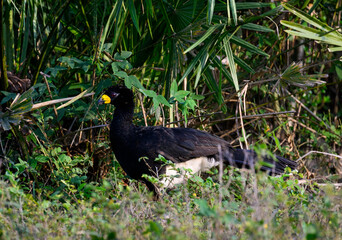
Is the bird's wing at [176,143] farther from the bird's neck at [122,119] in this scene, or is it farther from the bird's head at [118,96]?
the bird's head at [118,96]

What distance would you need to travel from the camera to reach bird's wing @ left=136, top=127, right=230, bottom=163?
4668mm

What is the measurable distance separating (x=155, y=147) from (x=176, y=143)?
9.6 inches

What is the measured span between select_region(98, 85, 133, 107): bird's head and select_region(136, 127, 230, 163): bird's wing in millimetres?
323

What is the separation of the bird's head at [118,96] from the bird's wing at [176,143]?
12.7 inches

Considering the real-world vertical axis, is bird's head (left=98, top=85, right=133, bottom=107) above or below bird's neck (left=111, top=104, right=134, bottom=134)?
above

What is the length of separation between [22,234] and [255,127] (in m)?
4.15

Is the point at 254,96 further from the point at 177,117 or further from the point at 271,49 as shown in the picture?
the point at 177,117

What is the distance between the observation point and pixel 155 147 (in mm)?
4660

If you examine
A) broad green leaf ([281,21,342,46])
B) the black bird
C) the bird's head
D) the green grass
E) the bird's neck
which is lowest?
the black bird

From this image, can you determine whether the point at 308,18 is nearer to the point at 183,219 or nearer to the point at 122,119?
the point at 122,119

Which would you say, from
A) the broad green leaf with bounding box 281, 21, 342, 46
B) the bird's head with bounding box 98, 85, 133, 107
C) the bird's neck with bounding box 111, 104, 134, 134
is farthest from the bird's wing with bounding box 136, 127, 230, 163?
the broad green leaf with bounding box 281, 21, 342, 46

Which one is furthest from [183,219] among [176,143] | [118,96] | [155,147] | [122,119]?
[118,96]

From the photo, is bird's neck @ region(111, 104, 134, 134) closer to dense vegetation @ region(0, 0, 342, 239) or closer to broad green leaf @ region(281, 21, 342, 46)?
dense vegetation @ region(0, 0, 342, 239)

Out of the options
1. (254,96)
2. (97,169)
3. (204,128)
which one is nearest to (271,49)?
(254,96)
